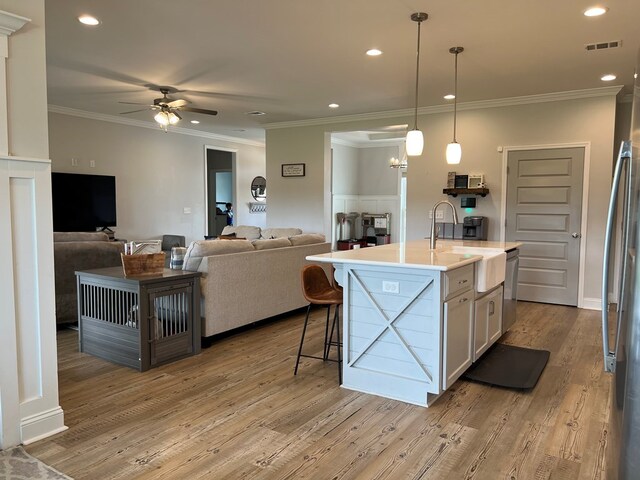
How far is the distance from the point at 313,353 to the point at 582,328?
115 inches

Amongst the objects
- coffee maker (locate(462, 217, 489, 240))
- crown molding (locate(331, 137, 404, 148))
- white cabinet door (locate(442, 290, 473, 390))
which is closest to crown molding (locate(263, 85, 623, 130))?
coffee maker (locate(462, 217, 489, 240))

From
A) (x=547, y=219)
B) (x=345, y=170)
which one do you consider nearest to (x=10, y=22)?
(x=547, y=219)

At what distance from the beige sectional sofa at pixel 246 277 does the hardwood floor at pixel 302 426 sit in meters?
0.50

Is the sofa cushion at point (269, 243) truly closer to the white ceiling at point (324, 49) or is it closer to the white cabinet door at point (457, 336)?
the white ceiling at point (324, 49)

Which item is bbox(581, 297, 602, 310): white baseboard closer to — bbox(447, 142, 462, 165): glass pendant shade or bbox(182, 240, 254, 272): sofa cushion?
bbox(447, 142, 462, 165): glass pendant shade

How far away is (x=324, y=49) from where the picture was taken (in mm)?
4211

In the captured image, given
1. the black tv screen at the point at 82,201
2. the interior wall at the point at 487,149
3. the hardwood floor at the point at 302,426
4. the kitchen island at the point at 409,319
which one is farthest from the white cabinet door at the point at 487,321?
the black tv screen at the point at 82,201

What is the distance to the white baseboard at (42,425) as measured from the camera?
2.46 m

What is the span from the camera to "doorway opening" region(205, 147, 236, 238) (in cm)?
1024

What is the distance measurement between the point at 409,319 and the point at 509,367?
120 cm

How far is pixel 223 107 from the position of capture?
6770 millimetres

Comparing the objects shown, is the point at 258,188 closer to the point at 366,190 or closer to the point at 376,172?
the point at 366,190

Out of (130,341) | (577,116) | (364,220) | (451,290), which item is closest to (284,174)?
(364,220)

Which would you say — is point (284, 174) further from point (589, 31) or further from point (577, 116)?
point (589, 31)
